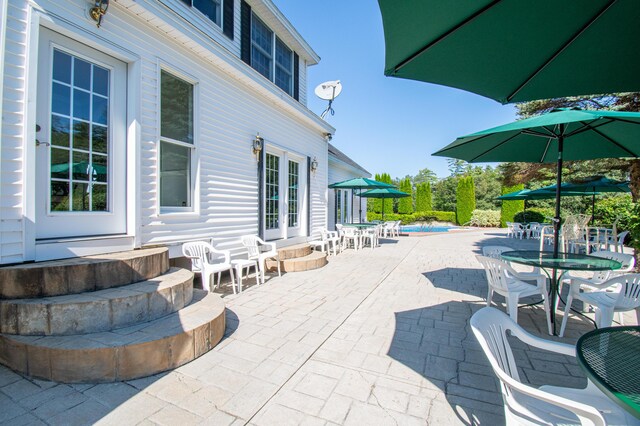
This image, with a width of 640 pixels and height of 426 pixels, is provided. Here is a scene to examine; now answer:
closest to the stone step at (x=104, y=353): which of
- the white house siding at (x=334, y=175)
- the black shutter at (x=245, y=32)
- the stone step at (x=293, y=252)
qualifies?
the stone step at (x=293, y=252)

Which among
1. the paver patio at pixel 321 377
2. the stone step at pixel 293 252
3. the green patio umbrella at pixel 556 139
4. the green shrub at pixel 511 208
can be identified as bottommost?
the paver patio at pixel 321 377

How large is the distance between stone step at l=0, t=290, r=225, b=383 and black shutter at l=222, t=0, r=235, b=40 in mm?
5531

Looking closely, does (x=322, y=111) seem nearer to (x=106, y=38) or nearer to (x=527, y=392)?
(x=106, y=38)

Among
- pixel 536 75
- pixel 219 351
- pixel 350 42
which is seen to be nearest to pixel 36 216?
pixel 219 351

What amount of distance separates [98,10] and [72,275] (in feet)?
9.42

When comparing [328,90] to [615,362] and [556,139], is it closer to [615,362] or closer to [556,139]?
[556,139]

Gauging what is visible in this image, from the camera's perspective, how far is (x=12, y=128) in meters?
2.79

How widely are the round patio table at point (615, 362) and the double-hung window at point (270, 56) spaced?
7133mm

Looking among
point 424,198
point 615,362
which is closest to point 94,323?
point 615,362

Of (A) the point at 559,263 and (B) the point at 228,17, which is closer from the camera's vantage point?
(A) the point at 559,263

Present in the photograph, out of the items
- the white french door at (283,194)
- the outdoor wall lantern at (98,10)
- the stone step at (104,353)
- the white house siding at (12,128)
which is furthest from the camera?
the white french door at (283,194)

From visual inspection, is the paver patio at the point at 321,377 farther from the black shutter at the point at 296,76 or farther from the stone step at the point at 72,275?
the black shutter at the point at 296,76

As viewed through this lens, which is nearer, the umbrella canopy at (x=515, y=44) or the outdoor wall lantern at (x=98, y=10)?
the umbrella canopy at (x=515, y=44)

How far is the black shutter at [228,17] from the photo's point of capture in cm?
585
